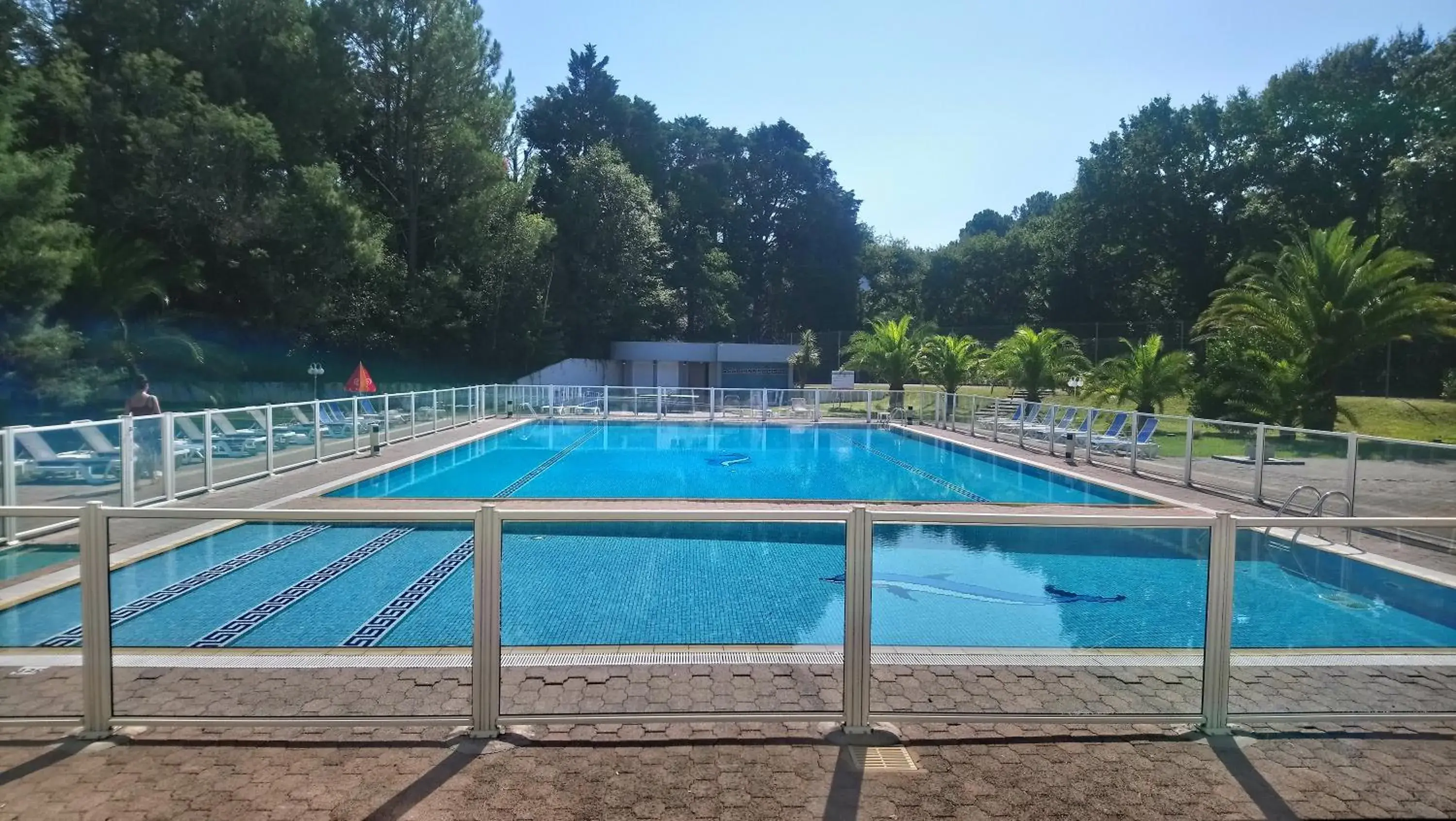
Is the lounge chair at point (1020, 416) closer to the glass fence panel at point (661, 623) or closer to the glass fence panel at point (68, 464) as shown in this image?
the glass fence panel at point (661, 623)

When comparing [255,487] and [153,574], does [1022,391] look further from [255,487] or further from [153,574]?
[153,574]

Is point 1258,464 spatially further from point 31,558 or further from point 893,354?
point 893,354

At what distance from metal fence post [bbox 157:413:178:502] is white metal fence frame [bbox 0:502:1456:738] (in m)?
7.26

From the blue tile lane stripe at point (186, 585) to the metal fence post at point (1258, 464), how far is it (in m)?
11.2

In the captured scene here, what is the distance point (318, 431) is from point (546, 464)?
414cm

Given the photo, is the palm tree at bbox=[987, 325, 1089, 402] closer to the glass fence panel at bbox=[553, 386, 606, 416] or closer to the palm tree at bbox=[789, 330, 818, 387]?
the glass fence panel at bbox=[553, 386, 606, 416]

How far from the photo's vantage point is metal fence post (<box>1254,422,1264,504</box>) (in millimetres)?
10961

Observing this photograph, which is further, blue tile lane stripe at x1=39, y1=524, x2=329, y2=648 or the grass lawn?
the grass lawn

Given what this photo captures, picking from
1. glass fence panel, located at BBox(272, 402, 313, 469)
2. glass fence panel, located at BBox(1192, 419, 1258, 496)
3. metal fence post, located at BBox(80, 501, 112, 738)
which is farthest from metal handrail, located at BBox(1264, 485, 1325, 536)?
glass fence panel, located at BBox(272, 402, 313, 469)

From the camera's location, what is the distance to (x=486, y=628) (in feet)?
11.9

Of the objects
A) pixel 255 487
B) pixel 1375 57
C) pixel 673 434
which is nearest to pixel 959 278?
pixel 1375 57

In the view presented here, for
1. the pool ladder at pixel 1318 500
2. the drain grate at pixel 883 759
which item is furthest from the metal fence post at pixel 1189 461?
the drain grate at pixel 883 759

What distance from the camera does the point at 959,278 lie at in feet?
189

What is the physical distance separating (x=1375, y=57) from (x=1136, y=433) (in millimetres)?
35715
